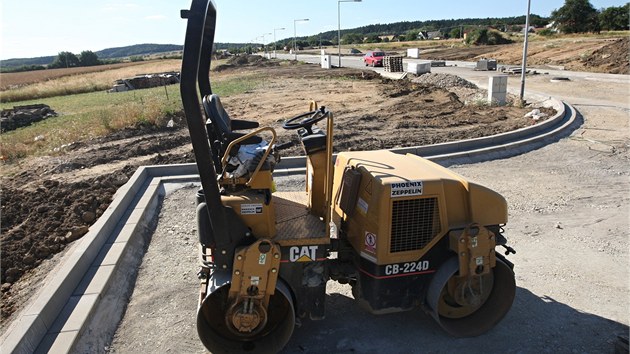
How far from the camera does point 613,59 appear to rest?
2802cm

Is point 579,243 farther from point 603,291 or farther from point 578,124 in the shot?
point 578,124

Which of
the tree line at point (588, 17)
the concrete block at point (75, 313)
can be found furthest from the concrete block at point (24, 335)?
the tree line at point (588, 17)

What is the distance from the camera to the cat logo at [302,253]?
12.5 ft

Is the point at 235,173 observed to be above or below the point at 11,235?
above

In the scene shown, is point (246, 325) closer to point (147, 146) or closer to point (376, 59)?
point (147, 146)

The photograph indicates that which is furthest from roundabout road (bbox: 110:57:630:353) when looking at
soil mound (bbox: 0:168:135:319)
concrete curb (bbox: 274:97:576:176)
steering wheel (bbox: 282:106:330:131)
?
steering wheel (bbox: 282:106:330:131)

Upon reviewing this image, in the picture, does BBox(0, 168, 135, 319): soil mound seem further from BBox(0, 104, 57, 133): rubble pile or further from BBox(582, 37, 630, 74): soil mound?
BBox(582, 37, 630, 74): soil mound

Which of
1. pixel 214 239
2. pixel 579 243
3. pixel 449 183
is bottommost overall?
pixel 579 243

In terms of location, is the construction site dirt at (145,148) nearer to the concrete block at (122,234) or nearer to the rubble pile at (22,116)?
the concrete block at (122,234)

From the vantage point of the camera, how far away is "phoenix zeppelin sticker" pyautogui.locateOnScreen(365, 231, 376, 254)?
3.89m

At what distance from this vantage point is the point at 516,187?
8148 mm

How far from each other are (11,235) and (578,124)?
1320cm

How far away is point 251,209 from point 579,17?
65.1 m

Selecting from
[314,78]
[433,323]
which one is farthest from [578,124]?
[314,78]
